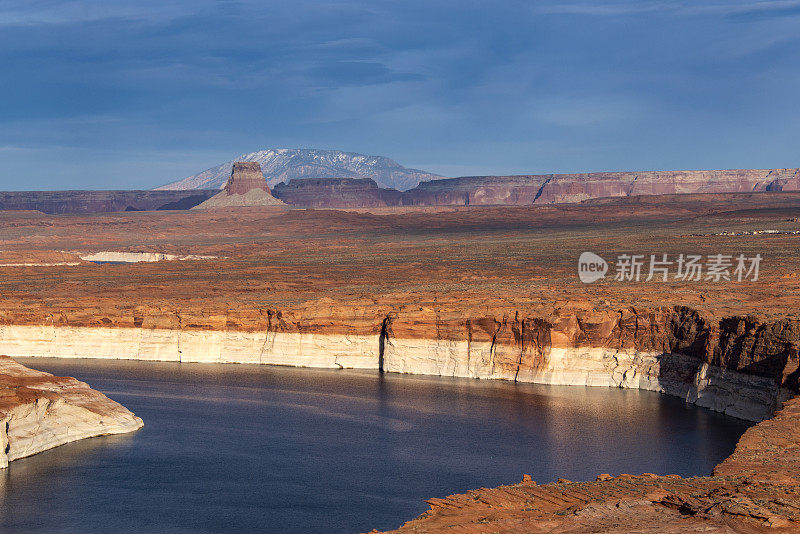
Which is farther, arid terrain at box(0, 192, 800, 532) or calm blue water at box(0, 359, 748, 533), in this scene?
calm blue water at box(0, 359, 748, 533)

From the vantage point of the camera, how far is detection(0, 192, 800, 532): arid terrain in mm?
24078

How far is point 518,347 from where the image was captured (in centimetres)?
5475

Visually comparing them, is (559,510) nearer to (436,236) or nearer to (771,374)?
(771,374)

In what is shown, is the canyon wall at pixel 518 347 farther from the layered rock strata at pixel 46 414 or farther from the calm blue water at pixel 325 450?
the layered rock strata at pixel 46 414

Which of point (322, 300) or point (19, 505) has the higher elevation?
point (322, 300)

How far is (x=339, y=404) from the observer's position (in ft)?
158

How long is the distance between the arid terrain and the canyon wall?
0.30ft

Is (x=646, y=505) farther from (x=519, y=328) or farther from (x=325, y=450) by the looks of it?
(x=519, y=328)

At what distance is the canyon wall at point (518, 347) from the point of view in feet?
146

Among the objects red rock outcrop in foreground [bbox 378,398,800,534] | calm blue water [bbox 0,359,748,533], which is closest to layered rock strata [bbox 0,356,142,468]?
calm blue water [bbox 0,359,748,533]

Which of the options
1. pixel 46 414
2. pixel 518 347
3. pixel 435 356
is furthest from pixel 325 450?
pixel 518 347

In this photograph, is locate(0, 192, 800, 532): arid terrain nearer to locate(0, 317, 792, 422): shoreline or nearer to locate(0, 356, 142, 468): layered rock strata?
locate(0, 317, 792, 422): shoreline

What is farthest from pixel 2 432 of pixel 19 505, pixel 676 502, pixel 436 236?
pixel 436 236

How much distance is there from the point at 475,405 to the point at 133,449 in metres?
17.2
